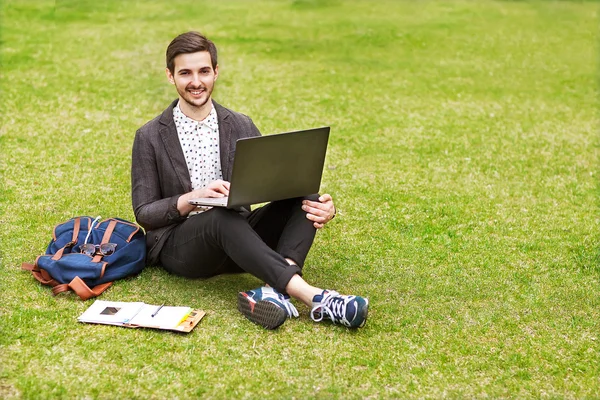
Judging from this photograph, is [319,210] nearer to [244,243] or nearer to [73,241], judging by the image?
[244,243]

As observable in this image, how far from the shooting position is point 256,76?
10969 millimetres

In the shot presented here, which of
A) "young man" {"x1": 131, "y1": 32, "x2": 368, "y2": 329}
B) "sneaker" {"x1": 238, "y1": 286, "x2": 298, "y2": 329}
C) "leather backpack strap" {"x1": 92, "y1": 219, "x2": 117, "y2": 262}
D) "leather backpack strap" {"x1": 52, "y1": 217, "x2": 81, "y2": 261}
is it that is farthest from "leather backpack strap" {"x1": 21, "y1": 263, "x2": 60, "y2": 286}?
"sneaker" {"x1": 238, "y1": 286, "x2": 298, "y2": 329}

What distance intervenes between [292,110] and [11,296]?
5118 mm

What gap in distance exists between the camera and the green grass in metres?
4.33

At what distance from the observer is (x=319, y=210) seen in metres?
4.91

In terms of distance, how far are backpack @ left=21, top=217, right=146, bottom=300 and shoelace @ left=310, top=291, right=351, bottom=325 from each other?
125cm

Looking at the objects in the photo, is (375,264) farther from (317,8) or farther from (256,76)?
(317,8)

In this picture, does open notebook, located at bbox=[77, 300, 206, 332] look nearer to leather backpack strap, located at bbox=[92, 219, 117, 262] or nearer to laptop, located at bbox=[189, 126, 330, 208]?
leather backpack strap, located at bbox=[92, 219, 117, 262]

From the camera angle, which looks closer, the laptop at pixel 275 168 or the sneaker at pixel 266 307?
the laptop at pixel 275 168

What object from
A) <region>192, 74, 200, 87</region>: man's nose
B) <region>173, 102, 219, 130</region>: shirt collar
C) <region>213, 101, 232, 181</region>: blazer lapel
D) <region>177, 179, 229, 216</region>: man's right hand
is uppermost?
<region>192, 74, 200, 87</region>: man's nose

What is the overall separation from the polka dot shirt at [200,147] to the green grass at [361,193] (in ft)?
2.23

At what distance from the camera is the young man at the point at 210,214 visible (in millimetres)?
4676

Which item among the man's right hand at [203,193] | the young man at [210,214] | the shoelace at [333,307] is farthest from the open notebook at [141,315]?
the shoelace at [333,307]

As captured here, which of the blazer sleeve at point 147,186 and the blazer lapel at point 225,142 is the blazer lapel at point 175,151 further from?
the blazer lapel at point 225,142
